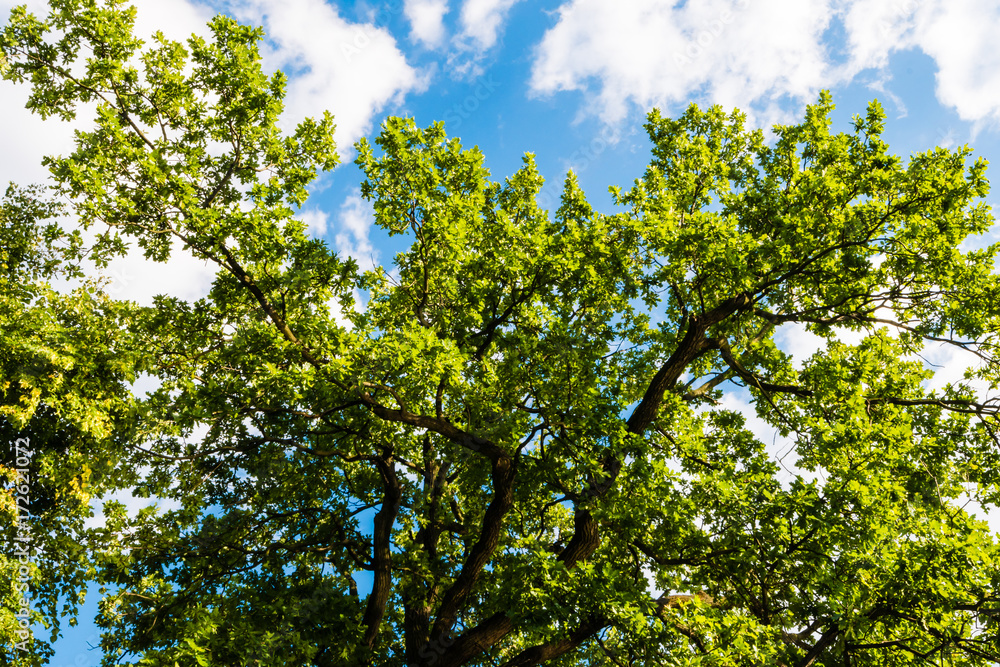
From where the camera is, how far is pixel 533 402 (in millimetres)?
11062

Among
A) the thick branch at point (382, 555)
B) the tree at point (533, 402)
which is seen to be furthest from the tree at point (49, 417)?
the thick branch at point (382, 555)

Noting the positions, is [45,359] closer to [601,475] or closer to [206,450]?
[206,450]

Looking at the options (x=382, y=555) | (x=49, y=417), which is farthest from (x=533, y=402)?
(x=49, y=417)

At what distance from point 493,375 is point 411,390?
2.03 meters

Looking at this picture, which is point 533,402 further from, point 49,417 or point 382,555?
point 49,417

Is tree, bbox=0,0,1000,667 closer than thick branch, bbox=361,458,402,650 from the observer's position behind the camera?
Yes

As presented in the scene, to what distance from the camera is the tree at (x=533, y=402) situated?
9.48 m

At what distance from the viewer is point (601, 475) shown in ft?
32.8

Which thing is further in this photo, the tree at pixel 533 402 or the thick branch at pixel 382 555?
the thick branch at pixel 382 555

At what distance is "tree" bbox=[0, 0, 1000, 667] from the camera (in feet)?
31.1

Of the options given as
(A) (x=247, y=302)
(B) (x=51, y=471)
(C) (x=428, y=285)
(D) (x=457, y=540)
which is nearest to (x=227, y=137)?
(A) (x=247, y=302)

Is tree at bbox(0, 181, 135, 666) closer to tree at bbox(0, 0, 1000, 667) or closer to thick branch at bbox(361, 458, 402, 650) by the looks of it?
tree at bbox(0, 0, 1000, 667)

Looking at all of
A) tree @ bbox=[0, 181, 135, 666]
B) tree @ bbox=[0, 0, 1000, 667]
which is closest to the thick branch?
tree @ bbox=[0, 0, 1000, 667]

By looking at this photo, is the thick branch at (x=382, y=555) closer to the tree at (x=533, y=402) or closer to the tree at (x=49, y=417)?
the tree at (x=533, y=402)
